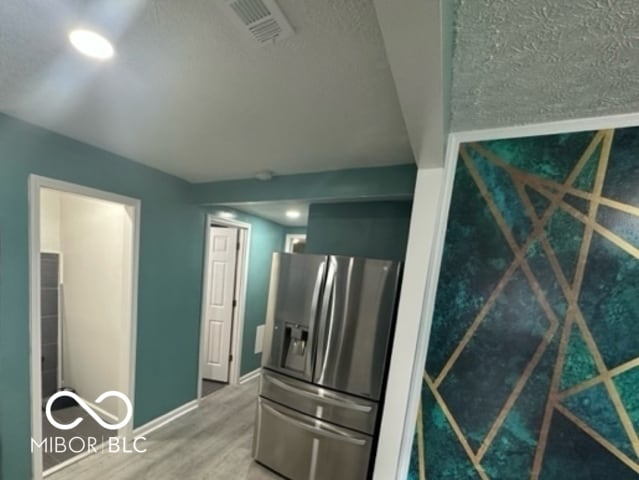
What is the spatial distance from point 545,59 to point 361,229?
1763 millimetres

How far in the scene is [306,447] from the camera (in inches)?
75.8

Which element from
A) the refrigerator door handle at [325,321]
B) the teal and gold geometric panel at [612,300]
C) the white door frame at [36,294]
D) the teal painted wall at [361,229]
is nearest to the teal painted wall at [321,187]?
the teal painted wall at [361,229]

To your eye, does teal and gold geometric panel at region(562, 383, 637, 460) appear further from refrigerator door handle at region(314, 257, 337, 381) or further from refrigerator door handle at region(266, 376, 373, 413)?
refrigerator door handle at region(314, 257, 337, 381)

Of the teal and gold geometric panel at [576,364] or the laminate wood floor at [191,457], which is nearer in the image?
the teal and gold geometric panel at [576,364]

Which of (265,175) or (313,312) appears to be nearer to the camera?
(313,312)

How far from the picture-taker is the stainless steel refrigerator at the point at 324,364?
69.0 inches

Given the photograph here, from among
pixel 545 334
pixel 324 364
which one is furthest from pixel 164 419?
pixel 545 334

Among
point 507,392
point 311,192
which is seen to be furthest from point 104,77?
point 507,392

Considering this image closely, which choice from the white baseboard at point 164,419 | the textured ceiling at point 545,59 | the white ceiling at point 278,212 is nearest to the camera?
the textured ceiling at point 545,59

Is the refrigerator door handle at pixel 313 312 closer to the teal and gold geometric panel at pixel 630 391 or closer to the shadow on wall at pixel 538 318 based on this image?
the shadow on wall at pixel 538 318

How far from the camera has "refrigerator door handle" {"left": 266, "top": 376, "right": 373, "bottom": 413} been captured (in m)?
1.76

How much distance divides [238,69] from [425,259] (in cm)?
108

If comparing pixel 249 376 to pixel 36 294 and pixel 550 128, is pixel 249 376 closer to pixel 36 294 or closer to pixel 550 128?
pixel 36 294

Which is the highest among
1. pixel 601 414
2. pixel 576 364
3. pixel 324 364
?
pixel 576 364
